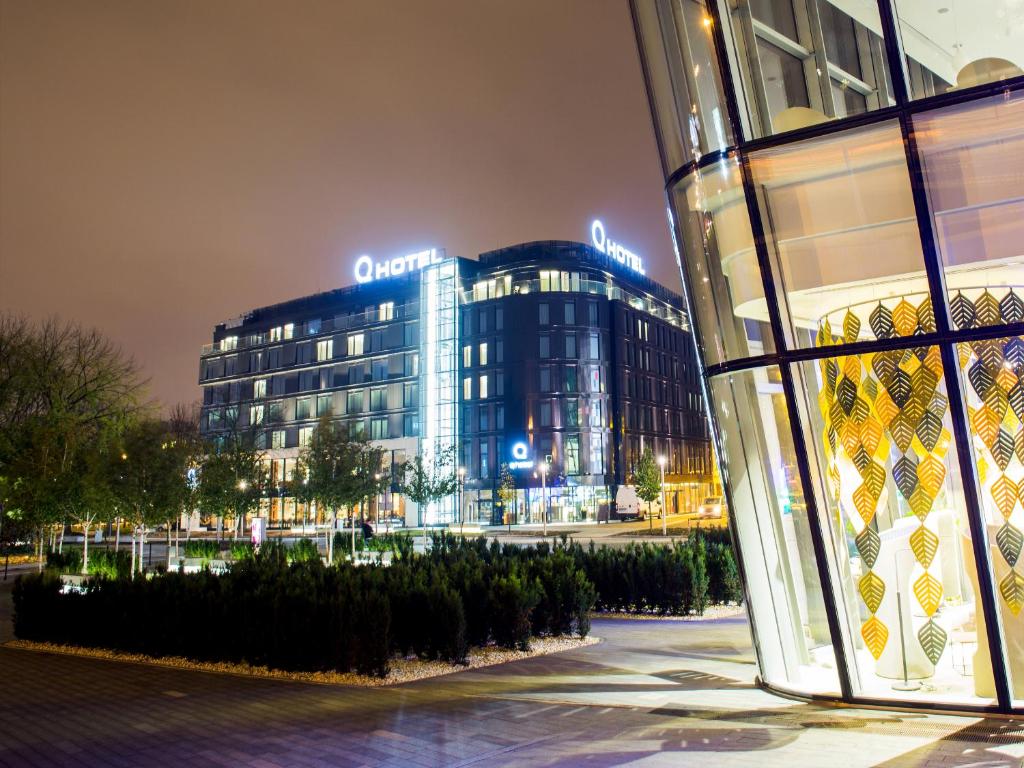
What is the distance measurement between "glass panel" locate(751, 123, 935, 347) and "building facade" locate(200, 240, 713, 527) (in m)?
54.7

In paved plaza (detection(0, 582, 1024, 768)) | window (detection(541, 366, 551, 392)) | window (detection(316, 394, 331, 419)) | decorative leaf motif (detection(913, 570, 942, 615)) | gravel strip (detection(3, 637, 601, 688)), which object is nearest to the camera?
paved plaza (detection(0, 582, 1024, 768))

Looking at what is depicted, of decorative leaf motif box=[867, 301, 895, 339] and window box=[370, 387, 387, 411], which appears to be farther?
window box=[370, 387, 387, 411]

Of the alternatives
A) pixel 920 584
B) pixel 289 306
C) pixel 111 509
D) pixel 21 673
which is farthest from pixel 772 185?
pixel 289 306

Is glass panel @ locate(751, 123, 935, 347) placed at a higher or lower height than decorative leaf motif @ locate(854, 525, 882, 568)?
higher

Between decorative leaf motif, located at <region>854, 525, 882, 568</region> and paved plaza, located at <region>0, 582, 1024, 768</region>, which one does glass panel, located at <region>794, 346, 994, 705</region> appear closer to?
decorative leaf motif, located at <region>854, 525, 882, 568</region>

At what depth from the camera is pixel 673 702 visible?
8.85 m

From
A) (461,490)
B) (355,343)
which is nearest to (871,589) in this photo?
(461,490)

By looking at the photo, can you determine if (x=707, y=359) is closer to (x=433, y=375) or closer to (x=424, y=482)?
(x=424, y=482)

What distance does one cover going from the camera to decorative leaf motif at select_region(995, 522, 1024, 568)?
8008 mm

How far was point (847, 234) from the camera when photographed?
8703 millimetres

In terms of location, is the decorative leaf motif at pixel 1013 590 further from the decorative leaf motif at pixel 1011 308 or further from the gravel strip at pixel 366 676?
the gravel strip at pixel 366 676

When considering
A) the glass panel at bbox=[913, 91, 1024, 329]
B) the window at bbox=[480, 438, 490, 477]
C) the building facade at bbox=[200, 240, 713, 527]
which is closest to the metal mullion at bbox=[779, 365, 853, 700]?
the glass panel at bbox=[913, 91, 1024, 329]

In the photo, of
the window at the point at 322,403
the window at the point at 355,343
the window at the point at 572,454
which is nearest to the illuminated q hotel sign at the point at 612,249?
the window at the point at 572,454

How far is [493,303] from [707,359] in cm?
6443
